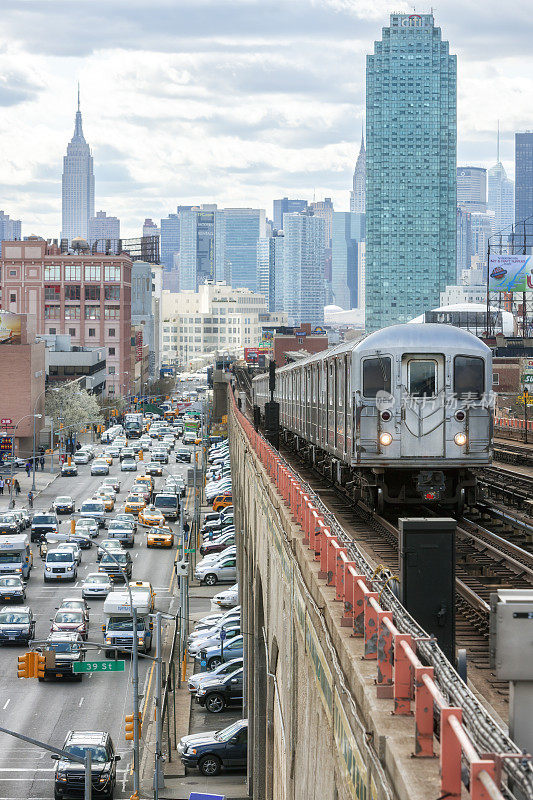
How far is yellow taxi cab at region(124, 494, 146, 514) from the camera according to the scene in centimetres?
6806

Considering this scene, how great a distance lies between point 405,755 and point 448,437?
14.0 metres

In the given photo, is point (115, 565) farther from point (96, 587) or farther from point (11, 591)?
point (11, 591)

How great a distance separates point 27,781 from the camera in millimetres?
29016

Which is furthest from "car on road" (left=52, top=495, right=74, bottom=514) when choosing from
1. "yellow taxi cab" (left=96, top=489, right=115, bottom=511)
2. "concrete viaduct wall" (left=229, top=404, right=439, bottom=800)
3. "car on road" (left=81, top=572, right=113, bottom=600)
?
"concrete viaduct wall" (left=229, top=404, right=439, bottom=800)

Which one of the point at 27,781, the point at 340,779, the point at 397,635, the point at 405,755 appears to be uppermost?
the point at 397,635

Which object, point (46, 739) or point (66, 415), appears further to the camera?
point (66, 415)

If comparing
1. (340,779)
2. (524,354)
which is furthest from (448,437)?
(524,354)

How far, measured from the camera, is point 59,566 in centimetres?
5062

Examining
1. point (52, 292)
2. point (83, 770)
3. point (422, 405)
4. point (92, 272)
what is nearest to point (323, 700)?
point (422, 405)

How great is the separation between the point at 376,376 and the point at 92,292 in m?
132

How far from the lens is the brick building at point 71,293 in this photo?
149 m

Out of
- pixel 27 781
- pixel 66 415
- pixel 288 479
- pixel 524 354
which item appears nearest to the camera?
pixel 288 479

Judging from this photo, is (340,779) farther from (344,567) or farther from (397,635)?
(344,567)

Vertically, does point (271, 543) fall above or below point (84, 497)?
above
